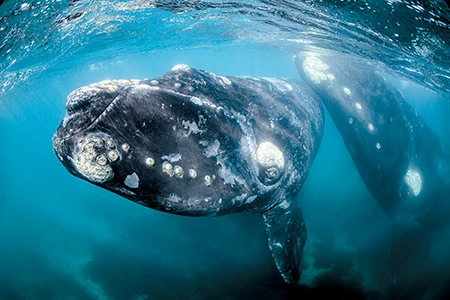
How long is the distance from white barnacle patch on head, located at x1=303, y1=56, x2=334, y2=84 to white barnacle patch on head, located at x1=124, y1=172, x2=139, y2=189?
8.73m

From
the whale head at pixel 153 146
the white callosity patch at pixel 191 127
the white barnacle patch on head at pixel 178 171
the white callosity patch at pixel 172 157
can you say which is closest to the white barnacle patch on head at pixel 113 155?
the whale head at pixel 153 146

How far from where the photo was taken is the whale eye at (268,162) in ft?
13.9

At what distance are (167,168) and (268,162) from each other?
1.94 metres

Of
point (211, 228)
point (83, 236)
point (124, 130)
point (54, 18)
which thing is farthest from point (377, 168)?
point (83, 236)

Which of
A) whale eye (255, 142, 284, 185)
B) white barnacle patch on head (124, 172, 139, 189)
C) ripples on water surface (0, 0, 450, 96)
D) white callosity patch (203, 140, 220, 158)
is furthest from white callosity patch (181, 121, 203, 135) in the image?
ripples on water surface (0, 0, 450, 96)

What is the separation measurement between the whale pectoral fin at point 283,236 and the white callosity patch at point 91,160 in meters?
3.77

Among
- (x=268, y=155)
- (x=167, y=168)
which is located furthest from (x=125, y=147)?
(x=268, y=155)

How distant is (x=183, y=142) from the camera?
3.08 m

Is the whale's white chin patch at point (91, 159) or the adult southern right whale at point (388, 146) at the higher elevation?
the whale's white chin patch at point (91, 159)

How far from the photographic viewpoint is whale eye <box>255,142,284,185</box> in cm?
425

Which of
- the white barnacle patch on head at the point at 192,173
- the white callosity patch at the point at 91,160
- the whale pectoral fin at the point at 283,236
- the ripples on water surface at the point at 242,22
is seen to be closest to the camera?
the white callosity patch at the point at 91,160

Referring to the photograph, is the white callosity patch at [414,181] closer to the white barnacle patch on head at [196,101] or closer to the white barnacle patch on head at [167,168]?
the white barnacle patch on head at [196,101]

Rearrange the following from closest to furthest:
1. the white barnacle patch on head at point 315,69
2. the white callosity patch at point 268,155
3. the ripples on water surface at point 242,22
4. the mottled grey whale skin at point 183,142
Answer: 1. the mottled grey whale skin at point 183,142
2. the white callosity patch at point 268,155
3. the ripples on water surface at point 242,22
4. the white barnacle patch on head at point 315,69

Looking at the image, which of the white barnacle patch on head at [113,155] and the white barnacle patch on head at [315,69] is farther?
the white barnacle patch on head at [315,69]
